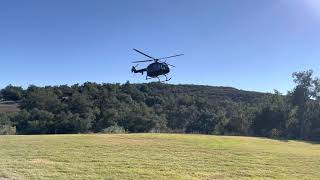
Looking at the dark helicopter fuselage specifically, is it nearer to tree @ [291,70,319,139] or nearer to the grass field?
the grass field

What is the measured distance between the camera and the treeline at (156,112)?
64.6 metres

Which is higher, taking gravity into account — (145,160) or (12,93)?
(12,93)

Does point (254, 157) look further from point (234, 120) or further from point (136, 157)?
point (234, 120)

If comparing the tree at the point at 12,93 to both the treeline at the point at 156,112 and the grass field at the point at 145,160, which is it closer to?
the treeline at the point at 156,112

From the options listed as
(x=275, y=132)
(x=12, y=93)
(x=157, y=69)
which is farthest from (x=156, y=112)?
(x=157, y=69)

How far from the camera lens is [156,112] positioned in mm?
83875

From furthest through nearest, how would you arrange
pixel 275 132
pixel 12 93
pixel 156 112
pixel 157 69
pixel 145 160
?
pixel 12 93
pixel 156 112
pixel 275 132
pixel 157 69
pixel 145 160

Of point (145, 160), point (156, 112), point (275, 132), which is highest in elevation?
point (156, 112)

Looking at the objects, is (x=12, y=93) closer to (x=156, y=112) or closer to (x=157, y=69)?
(x=156, y=112)

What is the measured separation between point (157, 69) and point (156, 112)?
5401 centimetres

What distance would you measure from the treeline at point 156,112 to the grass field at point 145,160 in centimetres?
1788

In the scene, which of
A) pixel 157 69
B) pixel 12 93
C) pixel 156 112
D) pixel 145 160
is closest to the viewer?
pixel 145 160

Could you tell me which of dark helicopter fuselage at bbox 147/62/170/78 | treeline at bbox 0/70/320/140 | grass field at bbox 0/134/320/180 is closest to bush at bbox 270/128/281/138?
treeline at bbox 0/70/320/140

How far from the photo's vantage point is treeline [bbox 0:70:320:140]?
6456 cm
